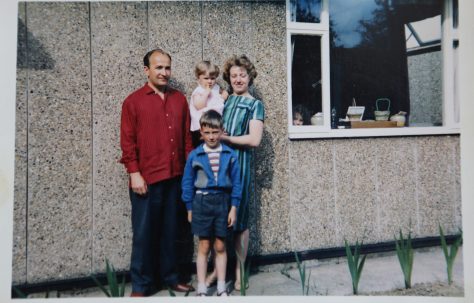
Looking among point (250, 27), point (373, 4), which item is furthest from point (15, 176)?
point (373, 4)

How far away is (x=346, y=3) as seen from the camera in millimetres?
2896

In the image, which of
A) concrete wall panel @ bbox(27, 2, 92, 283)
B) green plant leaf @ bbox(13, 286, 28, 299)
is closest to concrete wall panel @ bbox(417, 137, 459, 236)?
concrete wall panel @ bbox(27, 2, 92, 283)

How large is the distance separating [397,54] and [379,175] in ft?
3.32

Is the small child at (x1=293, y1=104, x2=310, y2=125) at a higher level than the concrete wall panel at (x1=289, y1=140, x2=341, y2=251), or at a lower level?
higher

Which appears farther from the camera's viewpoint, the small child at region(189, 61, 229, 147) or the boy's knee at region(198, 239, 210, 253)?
the small child at region(189, 61, 229, 147)

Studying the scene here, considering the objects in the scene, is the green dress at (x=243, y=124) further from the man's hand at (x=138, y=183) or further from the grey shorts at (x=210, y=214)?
the man's hand at (x=138, y=183)

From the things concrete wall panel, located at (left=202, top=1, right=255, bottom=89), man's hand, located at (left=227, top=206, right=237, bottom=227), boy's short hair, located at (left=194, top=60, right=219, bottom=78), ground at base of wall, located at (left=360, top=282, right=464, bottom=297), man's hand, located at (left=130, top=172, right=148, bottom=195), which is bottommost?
ground at base of wall, located at (left=360, top=282, right=464, bottom=297)

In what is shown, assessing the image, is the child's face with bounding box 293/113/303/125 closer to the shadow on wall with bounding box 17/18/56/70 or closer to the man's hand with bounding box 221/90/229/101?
the man's hand with bounding box 221/90/229/101

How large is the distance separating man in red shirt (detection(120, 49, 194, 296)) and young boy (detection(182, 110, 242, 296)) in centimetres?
18

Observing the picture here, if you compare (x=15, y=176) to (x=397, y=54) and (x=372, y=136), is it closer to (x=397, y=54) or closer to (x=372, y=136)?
(x=372, y=136)

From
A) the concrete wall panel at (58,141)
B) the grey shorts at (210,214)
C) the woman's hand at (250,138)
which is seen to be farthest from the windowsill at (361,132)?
the concrete wall panel at (58,141)

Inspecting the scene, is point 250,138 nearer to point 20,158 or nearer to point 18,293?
point 20,158

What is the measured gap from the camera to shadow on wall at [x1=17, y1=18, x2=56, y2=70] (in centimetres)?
238

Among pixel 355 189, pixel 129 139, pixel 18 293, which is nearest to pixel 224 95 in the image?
pixel 129 139
